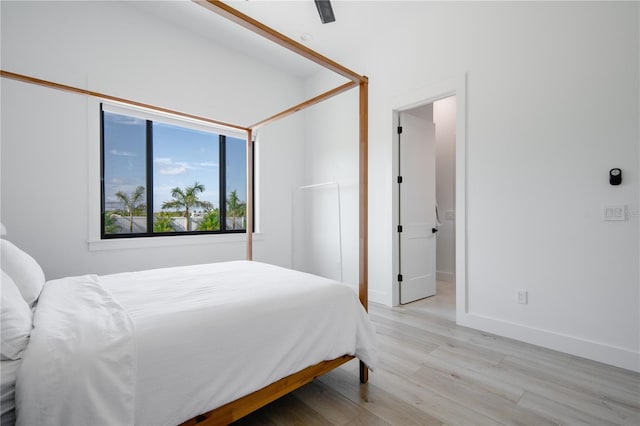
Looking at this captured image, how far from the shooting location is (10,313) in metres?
1.01

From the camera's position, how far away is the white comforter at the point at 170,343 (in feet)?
3.00

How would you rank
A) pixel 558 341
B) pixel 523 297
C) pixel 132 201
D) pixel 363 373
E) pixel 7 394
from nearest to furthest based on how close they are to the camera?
1. pixel 7 394
2. pixel 363 373
3. pixel 558 341
4. pixel 523 297
5. pixel 132 201

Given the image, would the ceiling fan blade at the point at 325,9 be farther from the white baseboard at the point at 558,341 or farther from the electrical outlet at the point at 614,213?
the white baseboard at the point at 558,341

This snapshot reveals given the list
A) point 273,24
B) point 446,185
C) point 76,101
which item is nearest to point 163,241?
point 76,101

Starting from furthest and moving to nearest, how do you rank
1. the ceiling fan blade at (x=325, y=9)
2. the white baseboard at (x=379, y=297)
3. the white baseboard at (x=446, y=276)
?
the white baseboard at (x=446, y=276), the white baseboard at (x=379, y=297), the ceiling fan blade at (x=325, y=9)

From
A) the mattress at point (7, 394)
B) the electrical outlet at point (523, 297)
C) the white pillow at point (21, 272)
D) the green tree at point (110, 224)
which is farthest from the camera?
the green tree at point (110, 224)

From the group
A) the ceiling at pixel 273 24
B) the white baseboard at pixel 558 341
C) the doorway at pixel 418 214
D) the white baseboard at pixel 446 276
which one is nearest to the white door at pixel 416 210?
the doorway at pixel 418 214

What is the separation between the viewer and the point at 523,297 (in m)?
2.48

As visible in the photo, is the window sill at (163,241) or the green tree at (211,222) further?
the green tree at (211,222)

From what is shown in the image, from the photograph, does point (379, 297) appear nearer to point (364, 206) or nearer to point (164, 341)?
point (364, 206)

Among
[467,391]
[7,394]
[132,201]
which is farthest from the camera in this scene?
[132,201]

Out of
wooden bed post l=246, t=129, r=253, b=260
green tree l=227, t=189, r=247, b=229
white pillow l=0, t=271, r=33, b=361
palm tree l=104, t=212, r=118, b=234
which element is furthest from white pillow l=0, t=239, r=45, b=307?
green tree l=227, t=189, r=247, b=229

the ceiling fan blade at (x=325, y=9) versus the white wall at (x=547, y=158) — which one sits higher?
the ceiling fan blade at (x=325, y=9)

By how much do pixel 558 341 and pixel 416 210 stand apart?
1.84 meters
